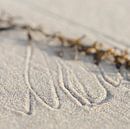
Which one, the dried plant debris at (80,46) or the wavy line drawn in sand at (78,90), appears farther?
the dried plant debris at (80,46)

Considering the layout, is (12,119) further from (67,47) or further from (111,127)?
(67,47)

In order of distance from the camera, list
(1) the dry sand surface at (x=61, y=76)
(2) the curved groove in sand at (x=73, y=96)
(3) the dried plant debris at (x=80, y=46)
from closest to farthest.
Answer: (1) the dry sand surface at (x=61, y=76), (2) the curved groove in sand at (x=73, y=96), (3) the dried plant debris at (x=80, y=46)

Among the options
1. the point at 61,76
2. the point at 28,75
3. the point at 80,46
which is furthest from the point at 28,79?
the point at 80,46

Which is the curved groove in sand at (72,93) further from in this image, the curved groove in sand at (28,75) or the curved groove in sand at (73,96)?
the curved groove in sand at (28,75)

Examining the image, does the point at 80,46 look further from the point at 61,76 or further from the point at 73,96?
the point at 73,96

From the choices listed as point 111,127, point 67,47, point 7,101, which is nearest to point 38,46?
point 67,47

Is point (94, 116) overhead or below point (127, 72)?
below

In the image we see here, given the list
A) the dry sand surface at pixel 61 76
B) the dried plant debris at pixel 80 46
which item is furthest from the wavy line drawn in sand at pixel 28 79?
the dried plant debris at pixel 80 46
